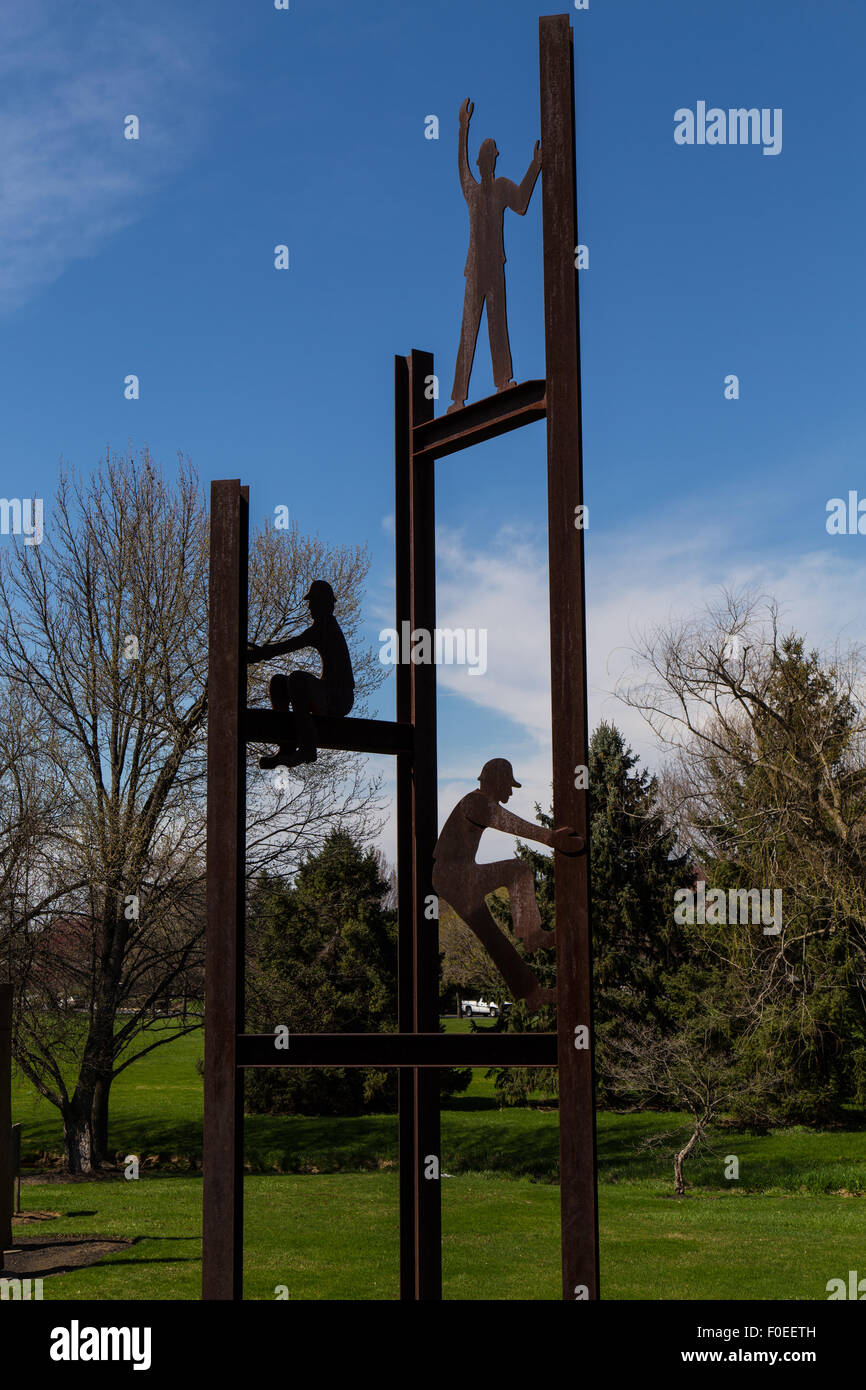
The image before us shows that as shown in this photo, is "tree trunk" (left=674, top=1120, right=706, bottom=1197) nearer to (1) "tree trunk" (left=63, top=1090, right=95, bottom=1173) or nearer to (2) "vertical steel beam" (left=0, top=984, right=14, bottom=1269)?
(1) "tree trunk" (left=63, top=1090, right=95, bottom=1173)

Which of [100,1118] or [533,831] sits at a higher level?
[533,831]

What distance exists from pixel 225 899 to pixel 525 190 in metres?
2.76

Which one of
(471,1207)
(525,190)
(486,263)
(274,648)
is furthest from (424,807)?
(471,1207)

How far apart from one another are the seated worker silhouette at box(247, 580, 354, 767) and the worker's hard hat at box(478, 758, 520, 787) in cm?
58

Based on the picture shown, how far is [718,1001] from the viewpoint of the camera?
63.6 feet

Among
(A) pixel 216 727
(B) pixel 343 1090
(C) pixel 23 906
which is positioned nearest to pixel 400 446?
(A) pixel 216 727

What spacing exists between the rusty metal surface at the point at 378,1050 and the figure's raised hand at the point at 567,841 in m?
0.62

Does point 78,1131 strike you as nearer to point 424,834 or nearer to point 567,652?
point 424,834

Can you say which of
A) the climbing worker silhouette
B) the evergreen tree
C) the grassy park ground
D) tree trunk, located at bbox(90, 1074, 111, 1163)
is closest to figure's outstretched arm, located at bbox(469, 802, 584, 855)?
the climbing worker silhouette

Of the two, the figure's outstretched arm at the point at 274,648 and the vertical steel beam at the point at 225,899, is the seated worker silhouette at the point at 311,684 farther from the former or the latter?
the vertical steel beam at the point at 225,899

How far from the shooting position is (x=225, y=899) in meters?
4.32

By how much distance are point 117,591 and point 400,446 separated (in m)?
13.9

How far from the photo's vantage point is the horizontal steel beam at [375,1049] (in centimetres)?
394
